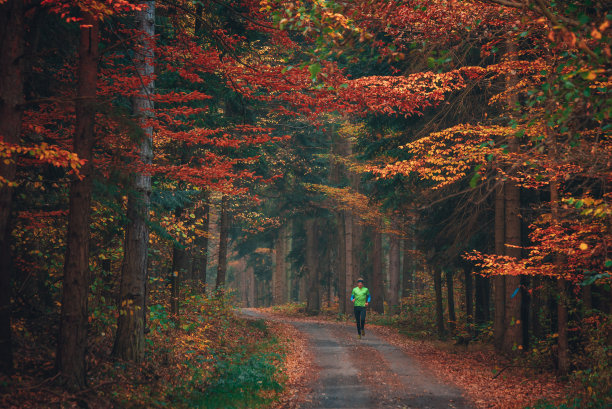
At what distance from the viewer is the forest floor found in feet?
30.2

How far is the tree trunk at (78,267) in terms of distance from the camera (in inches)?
284

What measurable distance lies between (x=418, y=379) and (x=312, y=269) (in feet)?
66.4

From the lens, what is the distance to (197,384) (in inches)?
378

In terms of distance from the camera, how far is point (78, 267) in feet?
24.1

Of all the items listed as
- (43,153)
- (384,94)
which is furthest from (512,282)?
(43,153)

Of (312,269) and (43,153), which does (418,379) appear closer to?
(43,153)

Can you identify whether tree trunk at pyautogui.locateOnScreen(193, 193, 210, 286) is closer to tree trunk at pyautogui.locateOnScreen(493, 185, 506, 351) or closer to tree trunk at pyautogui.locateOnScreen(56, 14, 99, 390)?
tree trunk at pyautogui.locateOnScreen(56, 14, 99, 390)

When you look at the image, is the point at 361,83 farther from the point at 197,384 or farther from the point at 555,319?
the point at 555,319

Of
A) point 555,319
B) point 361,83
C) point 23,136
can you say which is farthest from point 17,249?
point 555,319

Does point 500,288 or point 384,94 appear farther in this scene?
point 500,288

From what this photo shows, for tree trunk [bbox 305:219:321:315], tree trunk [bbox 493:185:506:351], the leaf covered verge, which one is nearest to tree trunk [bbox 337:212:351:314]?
tree trunk [bbox 305:219:321:315]

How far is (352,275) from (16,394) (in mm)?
21737

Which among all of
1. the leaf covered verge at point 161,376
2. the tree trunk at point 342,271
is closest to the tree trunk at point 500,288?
the leaf covered verge at point 161,376

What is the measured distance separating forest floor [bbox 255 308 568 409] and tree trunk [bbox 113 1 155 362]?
12.0 feet
